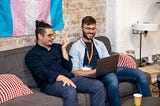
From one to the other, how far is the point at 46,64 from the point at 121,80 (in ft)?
3.09

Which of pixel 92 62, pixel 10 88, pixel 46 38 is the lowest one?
pixel 10 88

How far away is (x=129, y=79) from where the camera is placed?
3.71 metres

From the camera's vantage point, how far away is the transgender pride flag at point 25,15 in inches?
139

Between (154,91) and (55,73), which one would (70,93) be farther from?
(154,91)

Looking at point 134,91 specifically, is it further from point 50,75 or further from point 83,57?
point 50,75

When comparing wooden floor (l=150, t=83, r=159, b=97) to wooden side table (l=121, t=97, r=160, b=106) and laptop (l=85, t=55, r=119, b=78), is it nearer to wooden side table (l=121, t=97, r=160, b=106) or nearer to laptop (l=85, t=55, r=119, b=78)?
laptop (l=85, t=55, r=119, b=78)

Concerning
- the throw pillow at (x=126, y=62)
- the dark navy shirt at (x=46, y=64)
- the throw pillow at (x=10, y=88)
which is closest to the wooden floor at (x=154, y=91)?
the throw pillow at (x=126, y=62)

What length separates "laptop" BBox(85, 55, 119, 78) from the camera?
3238mm

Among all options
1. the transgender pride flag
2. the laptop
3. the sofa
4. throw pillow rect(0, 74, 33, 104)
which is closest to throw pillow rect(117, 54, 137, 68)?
the sofa

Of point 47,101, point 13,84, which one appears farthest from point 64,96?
point 13,84

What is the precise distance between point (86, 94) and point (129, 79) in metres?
0.74

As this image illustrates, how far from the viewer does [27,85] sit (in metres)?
3.44

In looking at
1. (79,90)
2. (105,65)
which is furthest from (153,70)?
(79,90)

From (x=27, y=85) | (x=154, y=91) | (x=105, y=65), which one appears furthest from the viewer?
(x=154, y=91)
